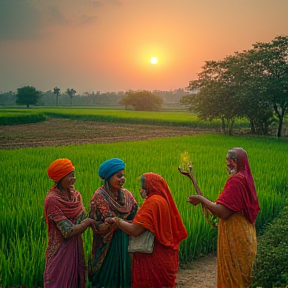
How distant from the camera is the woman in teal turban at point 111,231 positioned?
11.0ft

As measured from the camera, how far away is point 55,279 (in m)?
3.42

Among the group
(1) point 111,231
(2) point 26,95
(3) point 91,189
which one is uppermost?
(2) point 26,95

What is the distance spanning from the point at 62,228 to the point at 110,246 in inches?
16.7

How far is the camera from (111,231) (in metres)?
3.40

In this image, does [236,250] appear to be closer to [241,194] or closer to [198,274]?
[241,194]

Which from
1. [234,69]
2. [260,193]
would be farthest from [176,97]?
[260,193]

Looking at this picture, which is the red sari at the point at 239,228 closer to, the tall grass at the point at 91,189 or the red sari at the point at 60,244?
the red sari at the point at 60,244

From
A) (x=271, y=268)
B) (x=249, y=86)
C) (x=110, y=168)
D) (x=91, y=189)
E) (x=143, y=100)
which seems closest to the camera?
(x=110, y=168)

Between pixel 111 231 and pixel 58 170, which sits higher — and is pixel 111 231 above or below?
below

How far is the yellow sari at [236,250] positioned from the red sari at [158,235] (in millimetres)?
→ 541

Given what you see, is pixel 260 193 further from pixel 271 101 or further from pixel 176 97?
pixel 176 97

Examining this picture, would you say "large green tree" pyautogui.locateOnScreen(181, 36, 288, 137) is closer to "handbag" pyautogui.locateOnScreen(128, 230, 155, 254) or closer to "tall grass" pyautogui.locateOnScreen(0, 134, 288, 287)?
"tall grass" pyautogui.locateOnScreen(0, 134, 288, 287)

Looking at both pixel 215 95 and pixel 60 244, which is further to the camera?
pixel 215 95

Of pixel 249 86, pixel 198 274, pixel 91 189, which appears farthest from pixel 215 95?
pixel 198 274
